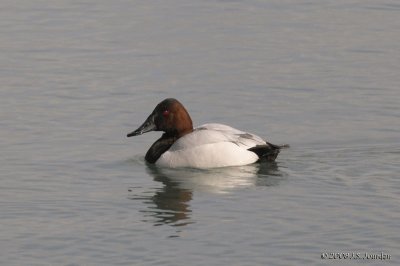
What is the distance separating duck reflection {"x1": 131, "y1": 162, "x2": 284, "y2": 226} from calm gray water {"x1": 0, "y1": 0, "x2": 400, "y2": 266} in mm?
27

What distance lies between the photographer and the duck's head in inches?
674

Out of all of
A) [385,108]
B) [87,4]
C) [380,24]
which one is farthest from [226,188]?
[87,4]

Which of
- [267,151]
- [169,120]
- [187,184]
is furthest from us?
[169,120]

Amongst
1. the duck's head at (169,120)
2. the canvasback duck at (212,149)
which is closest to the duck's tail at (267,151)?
the canvasback duck at (212,149)

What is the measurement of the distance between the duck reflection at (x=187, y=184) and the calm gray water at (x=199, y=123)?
3 centimetres

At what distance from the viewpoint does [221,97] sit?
1941 cm

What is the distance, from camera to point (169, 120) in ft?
56.3

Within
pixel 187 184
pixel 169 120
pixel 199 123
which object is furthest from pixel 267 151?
pixel 199 123

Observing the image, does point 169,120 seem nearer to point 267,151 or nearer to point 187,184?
point 267,151

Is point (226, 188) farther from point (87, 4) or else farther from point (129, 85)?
point (87, 4)

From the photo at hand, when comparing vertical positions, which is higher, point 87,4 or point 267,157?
point 87,4

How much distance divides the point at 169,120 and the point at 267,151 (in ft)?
5.07

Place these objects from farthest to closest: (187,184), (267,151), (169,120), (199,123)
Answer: (199,123)
(169,120)
(267,151)
(187,184)

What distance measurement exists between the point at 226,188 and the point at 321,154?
1.85 meters
